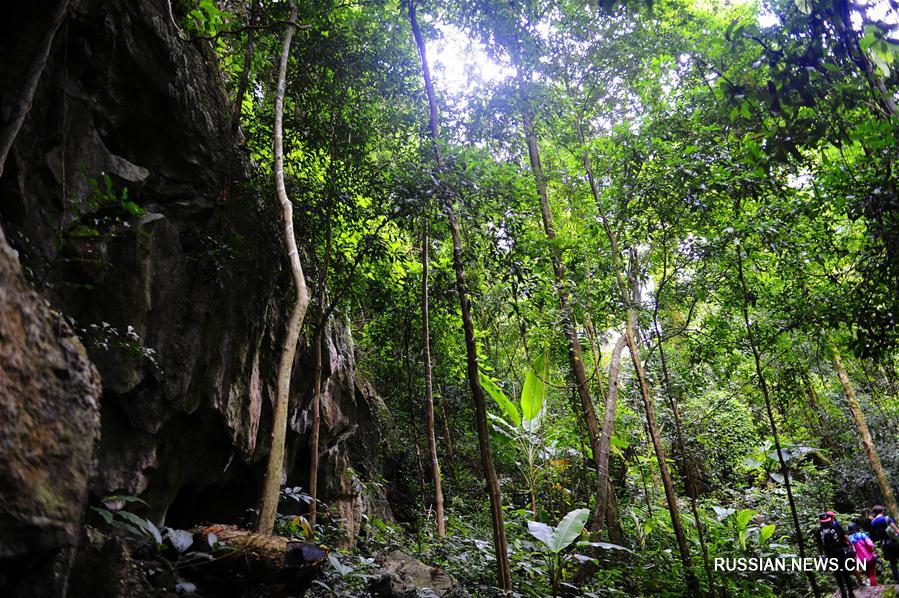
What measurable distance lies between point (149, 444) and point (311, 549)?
2094 mm

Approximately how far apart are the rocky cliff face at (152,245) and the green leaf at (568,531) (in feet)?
13.1

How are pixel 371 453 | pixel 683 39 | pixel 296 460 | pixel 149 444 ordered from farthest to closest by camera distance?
pixel 371 453, pixel 296 460, pixel 683 39, pixel 149 444

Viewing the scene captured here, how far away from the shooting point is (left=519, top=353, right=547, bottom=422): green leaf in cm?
842

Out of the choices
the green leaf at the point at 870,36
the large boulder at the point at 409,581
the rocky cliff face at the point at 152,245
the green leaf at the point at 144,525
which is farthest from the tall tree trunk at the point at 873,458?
the green leaf at the point at 144,525

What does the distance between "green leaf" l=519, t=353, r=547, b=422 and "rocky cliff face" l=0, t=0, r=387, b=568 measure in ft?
14.6

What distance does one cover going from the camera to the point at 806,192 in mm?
6188

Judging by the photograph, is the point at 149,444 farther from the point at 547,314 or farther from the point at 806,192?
the point at 806,192

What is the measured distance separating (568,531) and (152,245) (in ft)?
18.6

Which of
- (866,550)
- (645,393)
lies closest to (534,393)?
(645,393)

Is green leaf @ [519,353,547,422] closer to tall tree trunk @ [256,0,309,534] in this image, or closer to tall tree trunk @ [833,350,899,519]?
tall tree trunk @ [256,0,309,534]

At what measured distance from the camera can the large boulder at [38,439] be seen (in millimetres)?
1316

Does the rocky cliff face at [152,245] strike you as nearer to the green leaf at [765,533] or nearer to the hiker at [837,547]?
the hiker at [837,547]

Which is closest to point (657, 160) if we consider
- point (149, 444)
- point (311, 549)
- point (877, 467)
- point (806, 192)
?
point (806, 192)

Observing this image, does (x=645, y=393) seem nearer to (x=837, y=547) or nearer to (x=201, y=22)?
(x=837, y=547)
